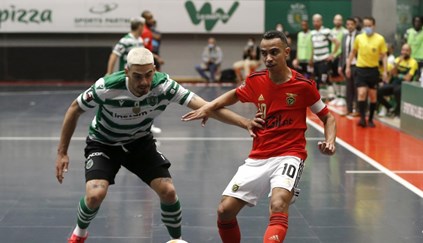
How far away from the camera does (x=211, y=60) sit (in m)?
30.4

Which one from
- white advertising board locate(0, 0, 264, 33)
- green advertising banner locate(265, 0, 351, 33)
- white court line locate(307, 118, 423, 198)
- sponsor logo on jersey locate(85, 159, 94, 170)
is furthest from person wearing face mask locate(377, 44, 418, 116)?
white advertising board locate(0, 0, 264, 33)

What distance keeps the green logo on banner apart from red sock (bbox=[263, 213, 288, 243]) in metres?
24.9

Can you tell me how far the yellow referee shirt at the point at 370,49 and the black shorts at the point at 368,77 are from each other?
0.09 meters

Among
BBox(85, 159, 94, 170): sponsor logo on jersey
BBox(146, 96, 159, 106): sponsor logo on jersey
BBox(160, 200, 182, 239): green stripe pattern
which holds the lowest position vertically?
BBox(160, 200, 182, 239): green stripe pattern

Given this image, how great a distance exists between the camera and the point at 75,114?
22.9 ft

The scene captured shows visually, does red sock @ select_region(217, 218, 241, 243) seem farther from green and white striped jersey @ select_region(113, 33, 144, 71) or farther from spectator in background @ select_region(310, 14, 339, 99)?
spectator in background @ select_region(310, 14, 339, 99)

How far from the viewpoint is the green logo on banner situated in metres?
30.8

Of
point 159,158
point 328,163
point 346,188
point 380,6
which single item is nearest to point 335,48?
point 380,6

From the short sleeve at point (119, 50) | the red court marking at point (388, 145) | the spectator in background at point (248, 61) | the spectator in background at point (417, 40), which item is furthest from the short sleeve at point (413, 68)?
the spectator in background at point (248, 61)

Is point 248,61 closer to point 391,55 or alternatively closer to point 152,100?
point 391,55

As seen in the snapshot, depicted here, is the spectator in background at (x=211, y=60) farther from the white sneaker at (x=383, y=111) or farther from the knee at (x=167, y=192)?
the knee at (x=167, y=192)

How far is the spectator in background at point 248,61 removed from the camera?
1147 inches

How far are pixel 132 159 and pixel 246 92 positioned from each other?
119 cm

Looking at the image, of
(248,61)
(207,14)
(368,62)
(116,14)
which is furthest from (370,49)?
(116,14)
